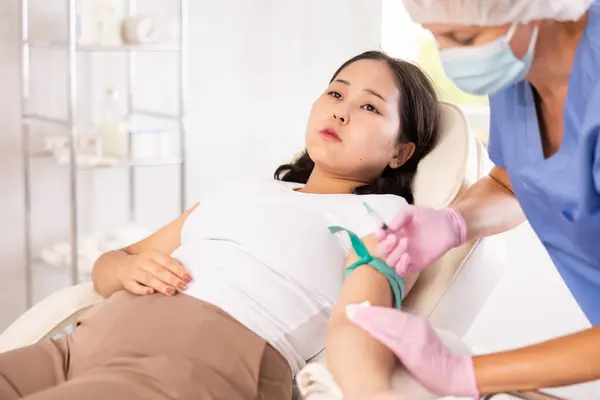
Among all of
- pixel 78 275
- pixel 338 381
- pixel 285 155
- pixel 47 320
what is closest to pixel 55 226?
pixel 78 275

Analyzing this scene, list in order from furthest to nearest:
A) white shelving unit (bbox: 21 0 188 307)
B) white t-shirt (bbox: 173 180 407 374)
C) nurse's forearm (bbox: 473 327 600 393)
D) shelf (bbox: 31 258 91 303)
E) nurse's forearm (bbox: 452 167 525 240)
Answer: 1. shelf (bbox: 31 258 91 303)
2. white shelving unit (bbox: 21 0 188 307)
3. white t-shirt (bbox: 173 180 407 374)
4. nurse's forearm (bbox: 452 167 525 240)
5. nurse's forearm (bbox: 473 327 600 393)

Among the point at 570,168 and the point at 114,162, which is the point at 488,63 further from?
the point at 114,162

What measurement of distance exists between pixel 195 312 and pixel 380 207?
42 cm

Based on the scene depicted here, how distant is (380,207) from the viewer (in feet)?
5.70

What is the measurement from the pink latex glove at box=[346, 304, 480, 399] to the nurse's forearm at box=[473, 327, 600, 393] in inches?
1.2

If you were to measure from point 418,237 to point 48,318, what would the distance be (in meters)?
0.82

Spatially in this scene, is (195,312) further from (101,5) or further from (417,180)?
(101,5)

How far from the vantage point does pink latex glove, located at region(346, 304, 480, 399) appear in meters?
1.12

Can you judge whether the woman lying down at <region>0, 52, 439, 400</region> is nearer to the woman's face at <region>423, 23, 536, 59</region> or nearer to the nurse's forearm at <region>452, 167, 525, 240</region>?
the nurse's forearm at <region>452, 167, 525, 240</region>

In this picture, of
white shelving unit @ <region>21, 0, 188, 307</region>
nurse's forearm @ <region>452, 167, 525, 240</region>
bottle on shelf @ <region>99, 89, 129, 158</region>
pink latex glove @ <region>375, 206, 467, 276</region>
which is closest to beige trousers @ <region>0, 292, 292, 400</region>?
pink latex glove @ <region>375, 206, 467, 276</region>

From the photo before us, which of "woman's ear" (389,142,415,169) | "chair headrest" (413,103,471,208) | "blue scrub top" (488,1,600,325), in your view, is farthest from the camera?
"woman's ear" (389,142,415,169)

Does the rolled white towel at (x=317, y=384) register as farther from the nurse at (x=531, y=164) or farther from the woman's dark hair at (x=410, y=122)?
the woman's dark hair at (x=410, y=122)

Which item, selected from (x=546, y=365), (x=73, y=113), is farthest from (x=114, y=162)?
(x=546, y=365)

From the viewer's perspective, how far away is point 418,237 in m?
1.42
